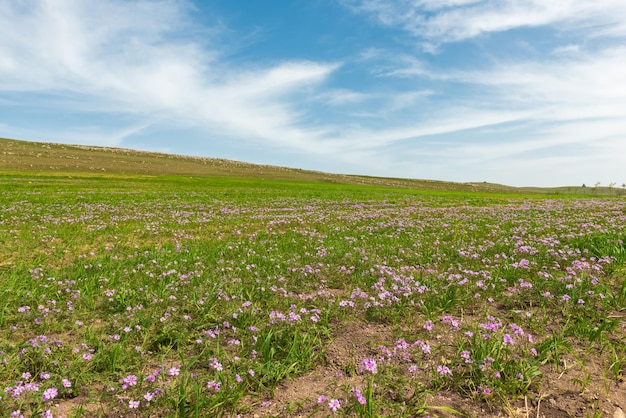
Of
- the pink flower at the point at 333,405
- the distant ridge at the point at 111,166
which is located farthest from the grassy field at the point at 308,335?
the distant ridge at the point at 111,166

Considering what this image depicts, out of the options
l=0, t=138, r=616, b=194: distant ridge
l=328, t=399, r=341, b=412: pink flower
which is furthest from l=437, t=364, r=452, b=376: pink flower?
l=0, t=138, r=616, b=194: distant ridge

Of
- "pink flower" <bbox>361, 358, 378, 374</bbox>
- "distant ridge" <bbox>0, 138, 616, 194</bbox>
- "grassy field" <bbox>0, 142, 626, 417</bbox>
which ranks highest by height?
"distant ridge" <bbox>0, 138, 616, 194</bbox>

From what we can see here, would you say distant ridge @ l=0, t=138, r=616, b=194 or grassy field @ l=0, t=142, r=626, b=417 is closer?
grassy field @ l=0, t=142, r=626, b=417

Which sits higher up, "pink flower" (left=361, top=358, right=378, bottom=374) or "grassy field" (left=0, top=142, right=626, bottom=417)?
"pink flower" (left=361, top=358, right=378, bottom=374)

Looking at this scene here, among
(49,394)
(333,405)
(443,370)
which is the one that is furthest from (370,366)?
(49,394)

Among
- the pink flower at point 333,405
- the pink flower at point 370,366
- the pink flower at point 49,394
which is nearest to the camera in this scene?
the pink flower at point 333,405

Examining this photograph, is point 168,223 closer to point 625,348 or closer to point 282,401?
Result: point 282,401

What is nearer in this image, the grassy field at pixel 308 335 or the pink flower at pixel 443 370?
the grassy field at pixel 308 335

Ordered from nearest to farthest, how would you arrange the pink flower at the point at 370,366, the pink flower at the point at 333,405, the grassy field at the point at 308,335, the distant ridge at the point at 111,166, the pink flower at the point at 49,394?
the pink flower at the point at 333,405, the pink flower at the point at 49,394, the grassy field at the point at 308,335, the pink flower at the point at 370,366, the distant ridge at the point at 111,166

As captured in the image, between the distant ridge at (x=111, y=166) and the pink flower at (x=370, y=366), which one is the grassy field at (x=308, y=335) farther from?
the distant ridge at (x=111, y=166)

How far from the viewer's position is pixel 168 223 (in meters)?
15.2

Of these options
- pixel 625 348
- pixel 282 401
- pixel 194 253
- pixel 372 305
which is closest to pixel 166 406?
pixel 282 401

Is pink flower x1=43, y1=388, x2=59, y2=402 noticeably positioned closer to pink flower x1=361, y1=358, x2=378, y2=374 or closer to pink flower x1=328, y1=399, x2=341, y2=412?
pink flower x1=328, y1=399, x2=341, y2=412

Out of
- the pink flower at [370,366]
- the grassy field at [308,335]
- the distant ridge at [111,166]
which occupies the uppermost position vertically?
the distant ridge at [111,166]
